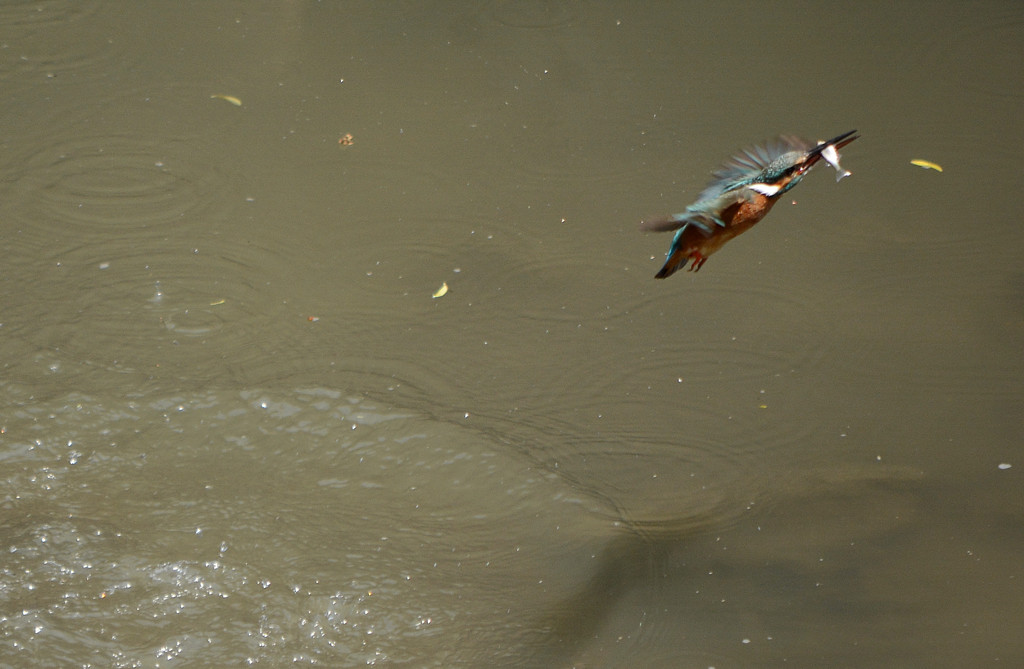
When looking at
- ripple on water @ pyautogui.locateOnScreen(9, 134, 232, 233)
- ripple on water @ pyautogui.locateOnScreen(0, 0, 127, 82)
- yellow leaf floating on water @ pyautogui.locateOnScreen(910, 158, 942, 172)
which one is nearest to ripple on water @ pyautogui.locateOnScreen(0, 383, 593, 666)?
ripple on water @ pyautogui.locateOnScreen(9, 134, 232, 233)

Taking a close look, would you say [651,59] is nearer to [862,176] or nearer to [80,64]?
[862,176]

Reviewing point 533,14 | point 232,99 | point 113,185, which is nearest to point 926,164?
point 533,14

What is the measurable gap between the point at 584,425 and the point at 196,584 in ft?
3.34

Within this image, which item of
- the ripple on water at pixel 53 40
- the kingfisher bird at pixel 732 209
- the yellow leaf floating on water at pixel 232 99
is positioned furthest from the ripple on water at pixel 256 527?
Answer: the ripple on water at pixel 53 40

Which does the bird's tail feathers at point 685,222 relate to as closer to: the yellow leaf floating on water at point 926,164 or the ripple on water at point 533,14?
the yellow leaf floating on water at point 926,164

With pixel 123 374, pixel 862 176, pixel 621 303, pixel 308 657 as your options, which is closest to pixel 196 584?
pixel 308 657

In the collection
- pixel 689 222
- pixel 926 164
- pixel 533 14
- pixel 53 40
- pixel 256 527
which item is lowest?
pixel 256 527

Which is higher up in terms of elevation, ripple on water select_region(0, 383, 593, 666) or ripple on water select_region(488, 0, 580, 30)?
ripple on water select_region(488, 0, 580, 30)

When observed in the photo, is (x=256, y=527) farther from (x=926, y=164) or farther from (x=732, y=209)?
(x=926, y=164)

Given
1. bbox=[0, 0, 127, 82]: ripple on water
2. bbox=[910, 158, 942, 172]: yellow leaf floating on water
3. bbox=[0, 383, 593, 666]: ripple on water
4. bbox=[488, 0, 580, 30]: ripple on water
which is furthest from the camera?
bbox=[488, 0, 580, 30]: ripple on water

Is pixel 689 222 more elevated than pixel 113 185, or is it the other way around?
pixel 689 222

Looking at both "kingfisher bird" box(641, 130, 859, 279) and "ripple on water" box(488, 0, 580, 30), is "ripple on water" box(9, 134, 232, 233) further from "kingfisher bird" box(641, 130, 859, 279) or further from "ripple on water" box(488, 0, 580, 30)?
"kingfisher bird" box(641, 130, 859, 279)

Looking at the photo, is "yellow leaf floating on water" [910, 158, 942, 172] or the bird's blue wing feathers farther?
"yellow leaf floating on water" [910, 158, 942, 172]

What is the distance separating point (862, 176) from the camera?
334cm
